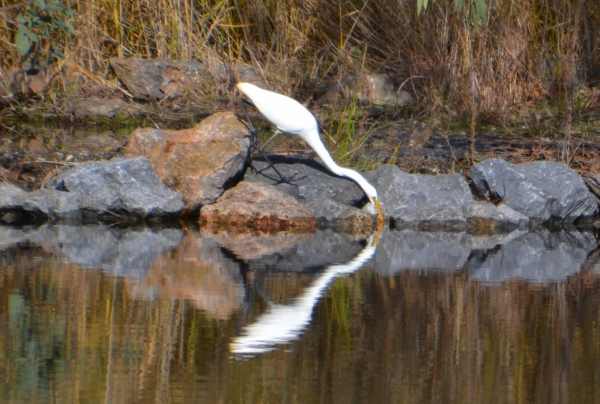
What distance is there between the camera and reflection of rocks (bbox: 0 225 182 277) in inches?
230

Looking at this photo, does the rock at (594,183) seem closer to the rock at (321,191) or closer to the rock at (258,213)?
the rock at (321,191)

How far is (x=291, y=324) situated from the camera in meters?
4.27

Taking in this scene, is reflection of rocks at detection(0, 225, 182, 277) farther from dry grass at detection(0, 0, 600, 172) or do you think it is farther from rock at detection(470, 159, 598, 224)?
dry grass at detection(0, 0, 600, 172)

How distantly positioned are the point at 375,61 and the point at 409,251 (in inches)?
264

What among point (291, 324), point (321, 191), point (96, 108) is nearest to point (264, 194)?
point (321, 191)

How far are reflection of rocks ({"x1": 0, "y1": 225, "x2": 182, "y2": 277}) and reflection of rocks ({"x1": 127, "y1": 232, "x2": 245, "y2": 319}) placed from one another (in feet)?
0.47

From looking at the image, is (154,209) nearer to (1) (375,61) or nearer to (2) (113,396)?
(2) (113,396)

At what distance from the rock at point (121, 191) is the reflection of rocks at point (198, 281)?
1705 mm

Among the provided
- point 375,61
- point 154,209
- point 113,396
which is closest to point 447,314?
point 113,396

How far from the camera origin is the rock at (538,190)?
877 cm

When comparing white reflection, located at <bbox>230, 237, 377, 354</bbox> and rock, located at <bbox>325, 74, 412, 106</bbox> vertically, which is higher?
rock, located at <bbox>325, 74, 412, 106</bbox>

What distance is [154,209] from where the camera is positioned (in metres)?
8.16

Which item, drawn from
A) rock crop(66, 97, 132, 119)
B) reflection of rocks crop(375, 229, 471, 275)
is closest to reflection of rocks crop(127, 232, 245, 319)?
reflection of rocks crop(375, 229, 471, 275)

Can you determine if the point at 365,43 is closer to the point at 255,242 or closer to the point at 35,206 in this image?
the point at 35,206
